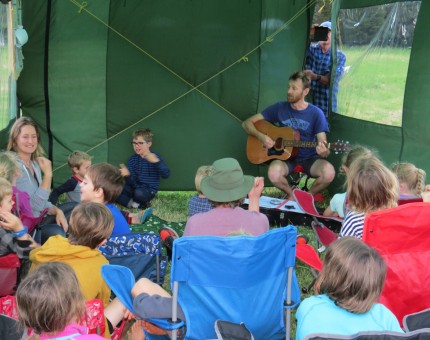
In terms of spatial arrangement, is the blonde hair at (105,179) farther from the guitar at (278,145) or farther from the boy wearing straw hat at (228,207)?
the guitar at (278,145)

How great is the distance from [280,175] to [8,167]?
308 centimetres

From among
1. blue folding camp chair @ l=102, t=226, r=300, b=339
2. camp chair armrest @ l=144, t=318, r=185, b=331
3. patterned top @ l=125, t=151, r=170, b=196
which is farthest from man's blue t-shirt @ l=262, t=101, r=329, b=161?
camp chair armrest @ l=144, t=318, r=185, b=331

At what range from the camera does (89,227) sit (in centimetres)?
307

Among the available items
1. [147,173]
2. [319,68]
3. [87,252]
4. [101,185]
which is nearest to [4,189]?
[101,185]

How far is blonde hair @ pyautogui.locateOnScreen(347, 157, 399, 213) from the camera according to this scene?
130 inches

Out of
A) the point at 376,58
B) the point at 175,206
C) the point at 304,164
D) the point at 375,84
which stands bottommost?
the point at 175,206

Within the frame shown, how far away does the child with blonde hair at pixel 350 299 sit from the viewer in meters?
2.29

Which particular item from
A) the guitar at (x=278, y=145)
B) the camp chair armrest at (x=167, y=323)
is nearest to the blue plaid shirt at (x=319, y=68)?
the guitar at (x=278, y=145)

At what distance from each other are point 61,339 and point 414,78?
4208 mm

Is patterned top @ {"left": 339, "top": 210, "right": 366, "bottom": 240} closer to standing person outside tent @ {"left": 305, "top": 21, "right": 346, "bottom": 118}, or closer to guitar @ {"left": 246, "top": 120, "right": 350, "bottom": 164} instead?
guitar @ {"left": 246, "top": 120, "right": 350, "bottom": 164}

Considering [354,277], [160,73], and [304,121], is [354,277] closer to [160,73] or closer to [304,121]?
[304,121]

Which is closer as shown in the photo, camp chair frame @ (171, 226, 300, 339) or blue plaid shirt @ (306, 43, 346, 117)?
camp chair frame @ (171, 226, 300, 339)

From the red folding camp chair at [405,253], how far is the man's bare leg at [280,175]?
3.16 m

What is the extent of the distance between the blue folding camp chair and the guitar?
3352mm
